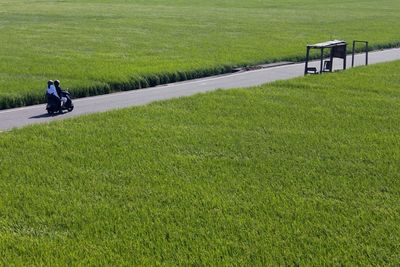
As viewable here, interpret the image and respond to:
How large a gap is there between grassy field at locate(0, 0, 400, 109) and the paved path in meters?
0.61

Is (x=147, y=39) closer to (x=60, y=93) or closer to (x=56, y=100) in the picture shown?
(x=60, y=93)

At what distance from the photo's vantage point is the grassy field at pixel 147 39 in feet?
63.2

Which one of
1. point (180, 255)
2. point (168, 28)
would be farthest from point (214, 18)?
point (180, 255)

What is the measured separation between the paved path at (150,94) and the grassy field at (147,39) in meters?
0.61

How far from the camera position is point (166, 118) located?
13742 millimetres

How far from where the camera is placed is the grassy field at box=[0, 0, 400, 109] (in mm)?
19266

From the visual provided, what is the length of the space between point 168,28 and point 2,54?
46.2 feet

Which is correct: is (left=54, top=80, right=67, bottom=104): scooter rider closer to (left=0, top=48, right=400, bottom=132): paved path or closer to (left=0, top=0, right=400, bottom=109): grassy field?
(left=0, top=48, right=400, bottom=132): paved path

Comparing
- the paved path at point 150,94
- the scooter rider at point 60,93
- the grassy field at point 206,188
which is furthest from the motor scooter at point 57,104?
the grassy field at point 206,188

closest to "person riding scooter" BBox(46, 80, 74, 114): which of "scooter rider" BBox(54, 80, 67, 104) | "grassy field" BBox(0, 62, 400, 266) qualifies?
"scooter rider" BBox(54, 80, 67, 104)

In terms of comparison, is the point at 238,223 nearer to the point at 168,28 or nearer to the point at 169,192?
the point at 169,192

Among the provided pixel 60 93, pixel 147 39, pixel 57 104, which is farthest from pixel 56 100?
pixel 147 39

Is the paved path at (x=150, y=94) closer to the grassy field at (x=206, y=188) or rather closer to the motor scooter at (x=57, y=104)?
the motor scooter at (x=57, y=104)

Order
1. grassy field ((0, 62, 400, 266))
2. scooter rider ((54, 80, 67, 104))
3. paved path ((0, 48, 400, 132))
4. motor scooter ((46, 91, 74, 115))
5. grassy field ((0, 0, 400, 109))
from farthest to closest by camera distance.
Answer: grassy field ((0, 0, 400, 109)) → scooter rider ((54, 80, 67, 104)) → motor scooter ((46, 91, 74, 115)) → paved path ((0, 48, 400, 132)) → grassy field ((0, 62, 400, 266))
